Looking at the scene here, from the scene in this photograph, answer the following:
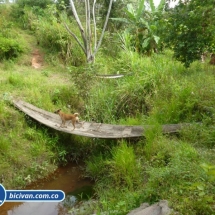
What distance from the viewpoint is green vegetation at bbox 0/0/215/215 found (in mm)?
2617

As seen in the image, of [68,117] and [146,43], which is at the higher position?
[146,43]

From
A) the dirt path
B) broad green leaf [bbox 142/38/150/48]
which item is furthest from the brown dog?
broad green leaf [bbox 142/38/150/48]

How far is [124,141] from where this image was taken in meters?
3.92

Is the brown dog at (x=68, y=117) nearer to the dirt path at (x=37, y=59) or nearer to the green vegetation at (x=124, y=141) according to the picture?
the green vegetation at (x=124, y=141)

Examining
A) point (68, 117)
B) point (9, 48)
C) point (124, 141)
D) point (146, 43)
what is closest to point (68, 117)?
point (68, 117)

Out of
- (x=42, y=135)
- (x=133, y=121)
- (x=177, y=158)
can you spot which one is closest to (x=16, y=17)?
(x=42, y=135)

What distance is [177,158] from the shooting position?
288 cm

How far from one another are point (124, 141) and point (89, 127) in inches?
29.0

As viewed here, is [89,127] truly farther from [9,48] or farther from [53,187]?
[9,48]

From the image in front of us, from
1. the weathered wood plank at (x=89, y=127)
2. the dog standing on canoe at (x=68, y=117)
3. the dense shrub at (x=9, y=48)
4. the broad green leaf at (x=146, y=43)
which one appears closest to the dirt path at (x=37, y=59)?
the dense shrub at (x=9, y=48)

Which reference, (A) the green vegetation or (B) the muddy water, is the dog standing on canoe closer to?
(A) the green vegetation

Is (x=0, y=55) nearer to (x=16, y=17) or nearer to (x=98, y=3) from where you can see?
(x=16, y=17)

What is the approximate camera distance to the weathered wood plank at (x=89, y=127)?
3887mm

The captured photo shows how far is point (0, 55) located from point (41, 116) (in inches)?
123
